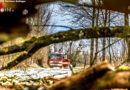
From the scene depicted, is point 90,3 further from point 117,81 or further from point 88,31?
point 117,81

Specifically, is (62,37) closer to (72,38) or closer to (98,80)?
(72,38)

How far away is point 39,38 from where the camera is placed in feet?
9.92

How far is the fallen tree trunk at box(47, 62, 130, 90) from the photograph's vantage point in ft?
4.21

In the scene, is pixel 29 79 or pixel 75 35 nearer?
pixel 75 35

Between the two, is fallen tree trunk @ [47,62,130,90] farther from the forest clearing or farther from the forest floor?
the forest floor

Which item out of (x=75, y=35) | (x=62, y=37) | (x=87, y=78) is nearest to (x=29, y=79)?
(x=62, y=37)

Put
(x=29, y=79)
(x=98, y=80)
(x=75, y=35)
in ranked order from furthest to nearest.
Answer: (x=29, y=79) → (x=75, y=35) → (x=98, y=80)

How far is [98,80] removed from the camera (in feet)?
4.64

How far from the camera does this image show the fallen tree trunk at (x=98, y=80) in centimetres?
128

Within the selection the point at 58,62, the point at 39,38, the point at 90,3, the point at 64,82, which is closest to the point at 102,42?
the point at 90,3

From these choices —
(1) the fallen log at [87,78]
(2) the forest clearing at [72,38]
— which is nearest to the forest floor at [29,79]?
(2) the forest clearing at [72,38]

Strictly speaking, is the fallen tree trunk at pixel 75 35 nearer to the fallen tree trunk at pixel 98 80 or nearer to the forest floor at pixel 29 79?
the forest floor at pixel 29 79

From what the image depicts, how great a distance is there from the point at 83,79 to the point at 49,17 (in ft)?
10.6

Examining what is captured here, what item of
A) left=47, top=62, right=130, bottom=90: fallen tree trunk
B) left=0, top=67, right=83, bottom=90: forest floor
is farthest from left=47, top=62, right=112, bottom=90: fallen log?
left=0, top=67, right=83, bottom=90: forest floor
